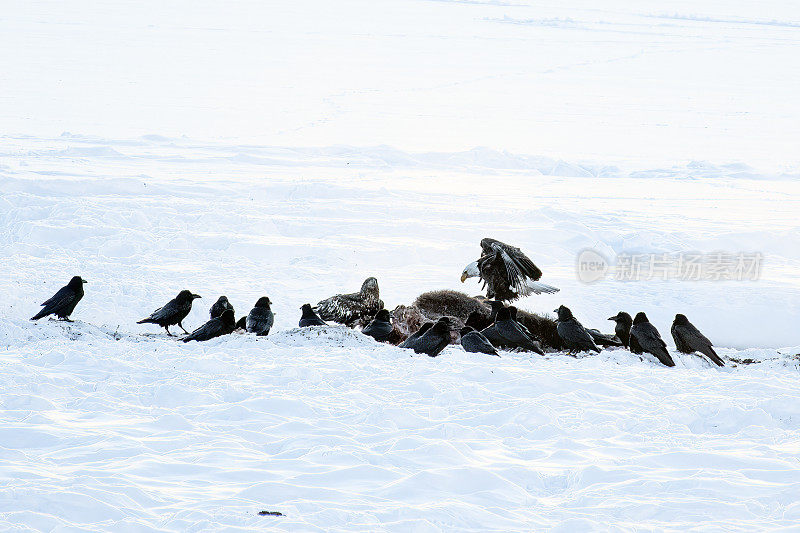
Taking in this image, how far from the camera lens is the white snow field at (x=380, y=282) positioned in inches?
170

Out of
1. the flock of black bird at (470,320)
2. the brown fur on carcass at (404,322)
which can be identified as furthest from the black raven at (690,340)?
the brown fur on carcass at (404,322)

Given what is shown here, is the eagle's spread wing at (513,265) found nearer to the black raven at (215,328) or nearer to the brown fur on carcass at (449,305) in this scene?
the brown fur on carcass at (449,305)

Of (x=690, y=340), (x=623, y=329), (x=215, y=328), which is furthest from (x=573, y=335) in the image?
(x=215, y=328)

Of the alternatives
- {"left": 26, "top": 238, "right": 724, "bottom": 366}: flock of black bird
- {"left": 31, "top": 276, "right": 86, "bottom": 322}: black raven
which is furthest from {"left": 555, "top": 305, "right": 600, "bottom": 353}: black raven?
{"left": 31, "top": 276, "right": 86, "bottom": 322}: black raven

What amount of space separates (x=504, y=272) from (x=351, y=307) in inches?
66.8

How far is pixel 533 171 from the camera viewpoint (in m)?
19.4

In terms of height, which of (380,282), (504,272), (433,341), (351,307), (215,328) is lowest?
(215,328)

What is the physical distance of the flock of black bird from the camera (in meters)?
7.83

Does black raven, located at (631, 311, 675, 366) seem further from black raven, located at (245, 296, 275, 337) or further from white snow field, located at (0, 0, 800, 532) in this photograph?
black raven, located at (245, 296, 275, 337)

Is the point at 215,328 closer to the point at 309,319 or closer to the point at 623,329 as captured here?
the point at 309,319

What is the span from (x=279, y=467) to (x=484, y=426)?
1.49 meters

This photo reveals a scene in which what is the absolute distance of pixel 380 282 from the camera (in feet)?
38.4

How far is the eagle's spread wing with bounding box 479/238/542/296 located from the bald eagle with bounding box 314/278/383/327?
4.17 feet

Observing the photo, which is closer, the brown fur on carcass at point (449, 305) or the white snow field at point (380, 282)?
the white snow field at point (380, 282)
